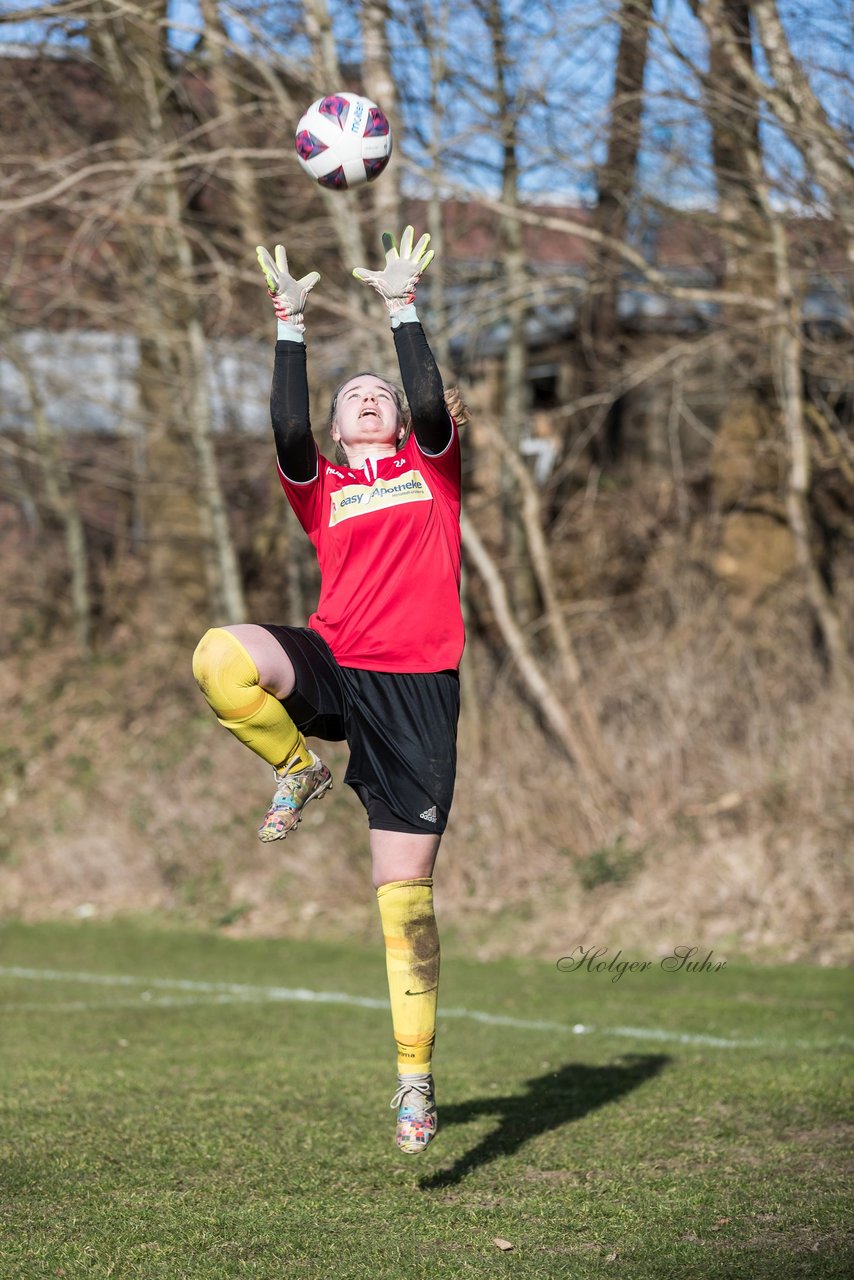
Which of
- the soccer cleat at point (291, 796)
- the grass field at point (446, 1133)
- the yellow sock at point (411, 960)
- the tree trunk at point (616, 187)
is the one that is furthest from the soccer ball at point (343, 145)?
the tree trunk at point (616, 187)

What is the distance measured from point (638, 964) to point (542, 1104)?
3.98 metres

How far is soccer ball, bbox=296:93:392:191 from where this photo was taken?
525cm

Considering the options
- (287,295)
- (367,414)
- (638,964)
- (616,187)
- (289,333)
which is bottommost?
(638,964)

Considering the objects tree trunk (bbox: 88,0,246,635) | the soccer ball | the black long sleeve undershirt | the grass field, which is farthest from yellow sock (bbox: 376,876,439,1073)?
tree trunk (bbox: 88,0,246,635)

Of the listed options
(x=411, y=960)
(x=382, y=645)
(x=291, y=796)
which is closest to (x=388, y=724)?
(x=382, y=645)

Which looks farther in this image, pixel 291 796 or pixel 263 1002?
pixel 263 1002

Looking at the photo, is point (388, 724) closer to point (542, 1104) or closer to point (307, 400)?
point (307, 400)

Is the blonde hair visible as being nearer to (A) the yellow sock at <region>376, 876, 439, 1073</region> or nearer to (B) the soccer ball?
(B) the soccer ball

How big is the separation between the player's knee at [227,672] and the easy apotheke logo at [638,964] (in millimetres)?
5394

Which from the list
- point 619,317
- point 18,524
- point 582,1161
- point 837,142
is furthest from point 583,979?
point 18,524

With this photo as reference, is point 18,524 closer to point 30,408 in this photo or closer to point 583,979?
point 30,408

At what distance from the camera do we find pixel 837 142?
9070 mm

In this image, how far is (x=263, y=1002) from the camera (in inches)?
338

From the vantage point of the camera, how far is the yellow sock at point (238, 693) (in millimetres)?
4207
